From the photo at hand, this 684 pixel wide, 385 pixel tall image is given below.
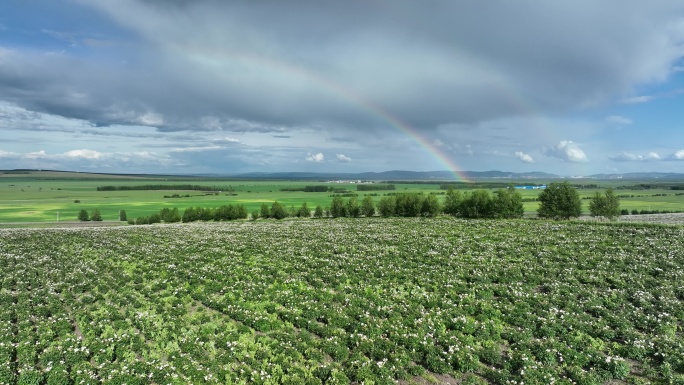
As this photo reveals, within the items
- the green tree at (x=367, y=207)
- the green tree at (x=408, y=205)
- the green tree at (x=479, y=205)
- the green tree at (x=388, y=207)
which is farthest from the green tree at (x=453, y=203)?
the green tree at (x=367, y=207)

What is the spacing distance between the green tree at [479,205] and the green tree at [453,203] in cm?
211

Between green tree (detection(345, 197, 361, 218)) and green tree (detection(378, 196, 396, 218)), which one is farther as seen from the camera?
green tree (detection(345, 197, 361, 218))

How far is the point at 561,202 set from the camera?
7688cm

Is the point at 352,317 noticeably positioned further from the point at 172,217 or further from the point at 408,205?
the point at 172,217

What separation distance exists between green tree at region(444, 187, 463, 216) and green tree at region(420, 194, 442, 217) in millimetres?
2201

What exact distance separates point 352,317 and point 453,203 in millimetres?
73356

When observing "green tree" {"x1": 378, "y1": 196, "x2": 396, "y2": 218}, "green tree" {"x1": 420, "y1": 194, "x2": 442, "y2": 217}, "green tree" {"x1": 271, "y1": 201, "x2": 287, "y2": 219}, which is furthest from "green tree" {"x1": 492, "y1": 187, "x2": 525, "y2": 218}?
"green tree" {"x1": 271, "y1": 201, "x2": 287, "y2": 219}

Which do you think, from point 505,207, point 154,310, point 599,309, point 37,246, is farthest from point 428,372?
point 505,207

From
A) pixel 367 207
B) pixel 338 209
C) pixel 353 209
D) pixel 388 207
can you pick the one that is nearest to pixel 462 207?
pixel 388 207

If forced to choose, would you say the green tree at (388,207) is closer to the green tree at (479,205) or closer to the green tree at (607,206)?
the green tree at (479,205)

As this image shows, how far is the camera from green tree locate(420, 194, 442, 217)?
8575cm

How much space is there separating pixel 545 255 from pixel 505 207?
50.3 meters

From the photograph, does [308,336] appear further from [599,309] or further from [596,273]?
[596,273]

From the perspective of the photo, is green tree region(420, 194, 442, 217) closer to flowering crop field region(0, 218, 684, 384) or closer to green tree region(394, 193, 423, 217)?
green tree region(394, 193, 423, 217)
